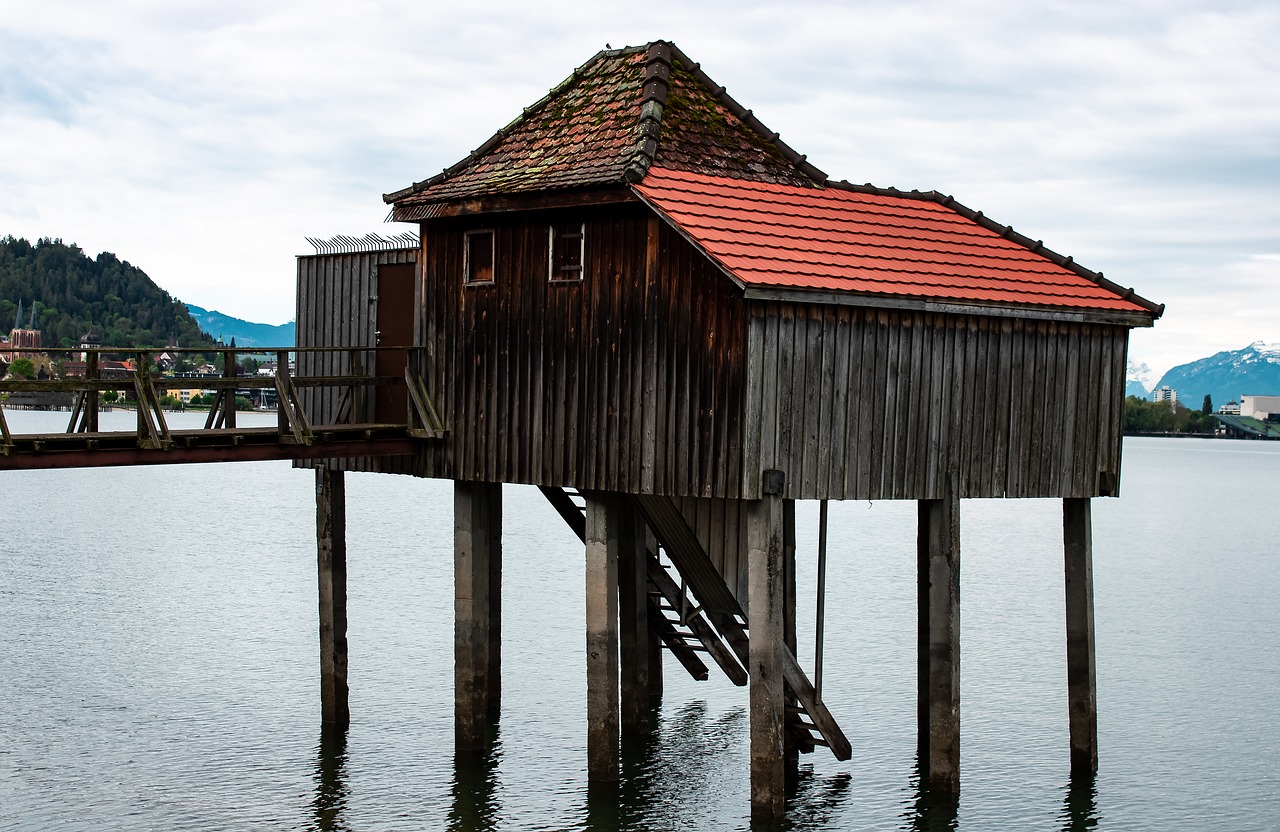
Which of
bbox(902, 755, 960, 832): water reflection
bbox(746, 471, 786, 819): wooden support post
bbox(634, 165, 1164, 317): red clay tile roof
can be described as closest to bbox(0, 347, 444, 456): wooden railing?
bbox(634, 165, 1164, 317): red clay tile roof

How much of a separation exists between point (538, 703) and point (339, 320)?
8.23 metres

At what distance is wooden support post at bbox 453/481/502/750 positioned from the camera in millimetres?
22547

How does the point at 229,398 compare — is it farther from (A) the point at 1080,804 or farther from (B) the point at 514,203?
(A) the point at 1080,804

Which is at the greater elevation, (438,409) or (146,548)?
(438,409)

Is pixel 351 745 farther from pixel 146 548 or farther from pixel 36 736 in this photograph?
pixel 146 548

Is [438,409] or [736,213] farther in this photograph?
[438,409]

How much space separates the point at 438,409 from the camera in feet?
73.2

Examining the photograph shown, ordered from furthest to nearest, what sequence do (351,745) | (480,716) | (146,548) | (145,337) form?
(145,337)
(146,548)
(351,745)
(480,716)

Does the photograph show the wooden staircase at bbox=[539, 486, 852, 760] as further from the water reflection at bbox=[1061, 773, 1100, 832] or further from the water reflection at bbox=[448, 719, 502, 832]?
the water reflection at bbox=[448, 719, 502, 832]

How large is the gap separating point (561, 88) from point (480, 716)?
876cm

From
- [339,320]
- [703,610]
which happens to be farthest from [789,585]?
[339,320]

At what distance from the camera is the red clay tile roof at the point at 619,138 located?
20812mm

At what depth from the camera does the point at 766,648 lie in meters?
19.2

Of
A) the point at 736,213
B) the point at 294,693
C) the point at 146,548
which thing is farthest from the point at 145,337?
the point at 736,213
